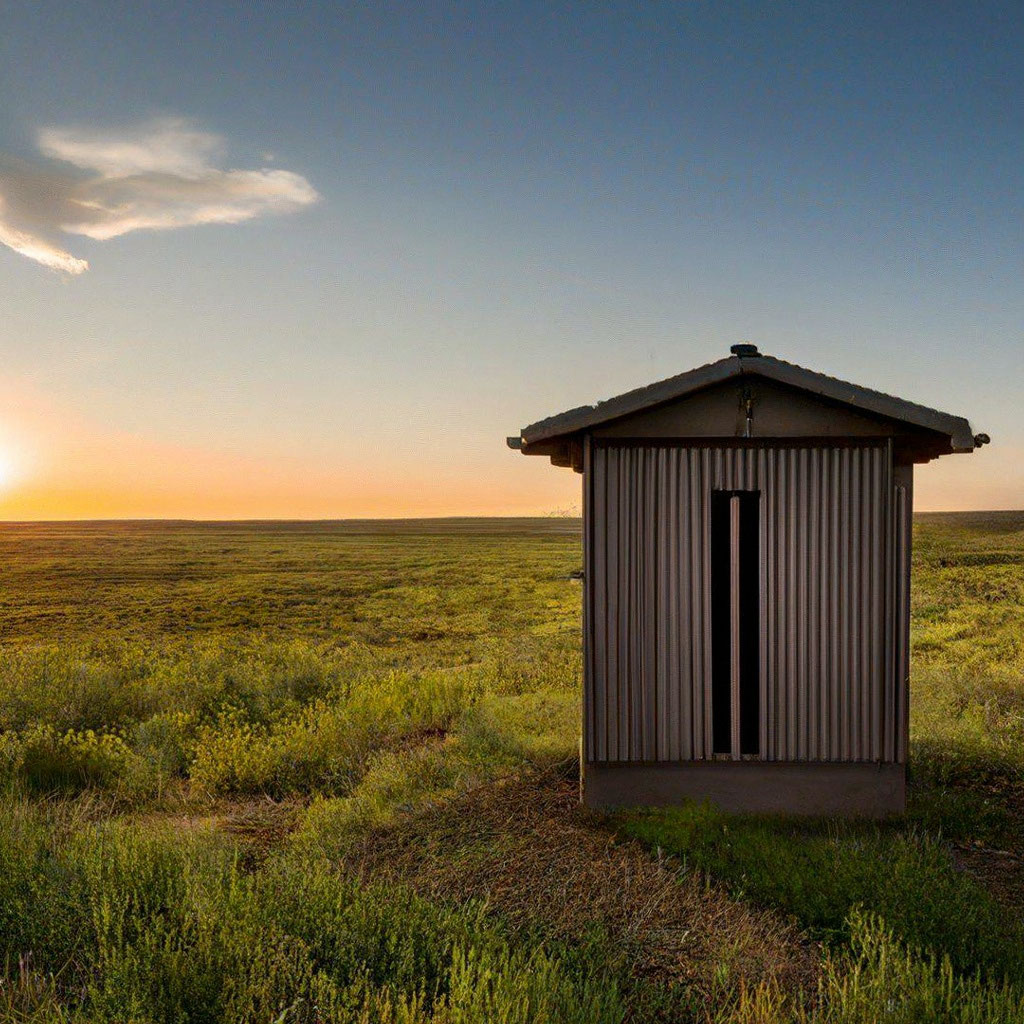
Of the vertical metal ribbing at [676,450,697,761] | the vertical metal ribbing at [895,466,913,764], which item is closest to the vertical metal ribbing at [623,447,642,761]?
the vertical metal ribbing at [676,450,697,761]

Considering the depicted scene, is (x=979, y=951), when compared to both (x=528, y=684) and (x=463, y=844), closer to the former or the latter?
(x=463, y=844)

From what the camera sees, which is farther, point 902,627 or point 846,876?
point 902,627

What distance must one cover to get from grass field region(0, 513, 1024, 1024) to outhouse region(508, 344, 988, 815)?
460 mm

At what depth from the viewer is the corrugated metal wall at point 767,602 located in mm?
7477

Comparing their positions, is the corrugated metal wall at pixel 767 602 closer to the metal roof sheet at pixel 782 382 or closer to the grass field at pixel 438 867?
the metal roof sheet at pixel 782 382

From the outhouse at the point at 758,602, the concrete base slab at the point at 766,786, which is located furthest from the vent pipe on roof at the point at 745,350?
the concrete base slab at the point at 766,786

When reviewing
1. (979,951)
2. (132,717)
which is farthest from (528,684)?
(979,951)

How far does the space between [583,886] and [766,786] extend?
107 inches

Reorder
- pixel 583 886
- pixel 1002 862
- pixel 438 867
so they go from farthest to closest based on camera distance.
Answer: pixel 1002 862 < pixel 438 867 < pixel 583 886

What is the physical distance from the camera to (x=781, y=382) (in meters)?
7.40

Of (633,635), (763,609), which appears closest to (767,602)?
(763,609)

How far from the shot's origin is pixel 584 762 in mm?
7613

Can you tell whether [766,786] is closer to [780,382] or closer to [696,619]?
[696,619]

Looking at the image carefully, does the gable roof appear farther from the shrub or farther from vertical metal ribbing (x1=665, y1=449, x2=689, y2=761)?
the shrub
